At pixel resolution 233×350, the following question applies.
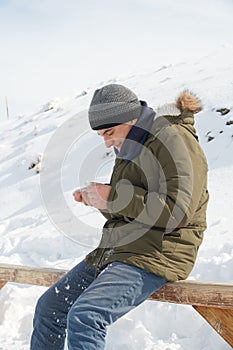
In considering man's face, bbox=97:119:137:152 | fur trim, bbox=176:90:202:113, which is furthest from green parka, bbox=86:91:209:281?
man's face, bbox=97:119:137:152

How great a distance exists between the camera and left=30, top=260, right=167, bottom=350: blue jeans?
2.26 meters

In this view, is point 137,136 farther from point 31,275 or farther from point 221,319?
point 31,275

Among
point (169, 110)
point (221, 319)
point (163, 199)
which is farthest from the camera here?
point (221, 319)

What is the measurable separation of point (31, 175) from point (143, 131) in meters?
8.91

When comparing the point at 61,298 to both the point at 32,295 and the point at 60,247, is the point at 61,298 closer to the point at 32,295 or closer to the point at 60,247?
the point at 32,295

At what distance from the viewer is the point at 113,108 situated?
2480mm

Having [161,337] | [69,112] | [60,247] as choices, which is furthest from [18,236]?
[69,112]

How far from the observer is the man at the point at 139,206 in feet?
7.40

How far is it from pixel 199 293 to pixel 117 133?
993 mm

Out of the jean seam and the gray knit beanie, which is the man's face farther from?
the jean seam

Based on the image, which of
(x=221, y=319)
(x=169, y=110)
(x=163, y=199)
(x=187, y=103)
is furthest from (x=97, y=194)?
(x=221, y=319)

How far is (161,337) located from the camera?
3475 mm

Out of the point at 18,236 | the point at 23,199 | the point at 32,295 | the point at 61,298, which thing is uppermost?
the point at 61,298

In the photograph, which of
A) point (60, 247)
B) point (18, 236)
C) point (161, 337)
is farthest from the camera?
point (18, 236)
